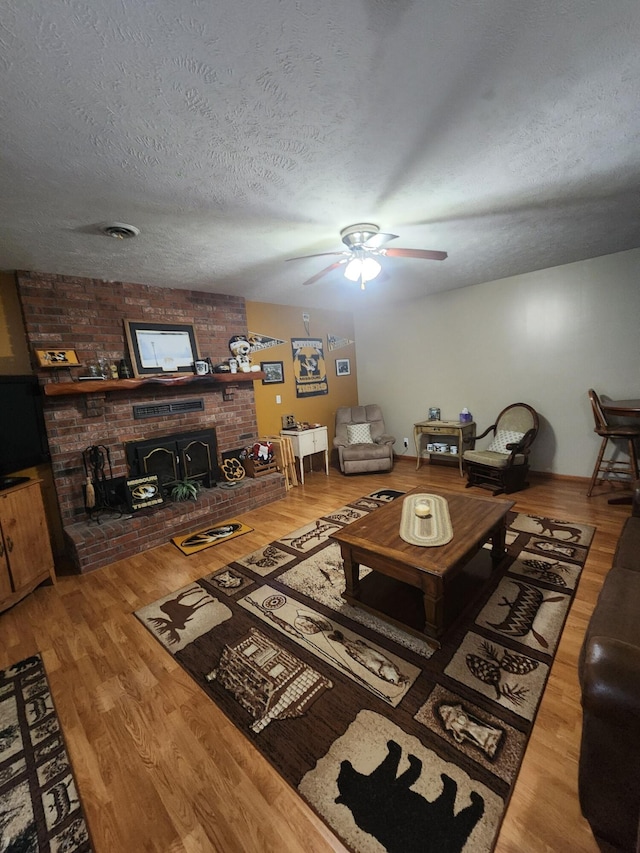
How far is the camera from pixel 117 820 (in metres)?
1.16

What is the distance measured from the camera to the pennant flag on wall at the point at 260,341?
4.46 meters

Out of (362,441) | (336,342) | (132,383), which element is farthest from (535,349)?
(132,383)

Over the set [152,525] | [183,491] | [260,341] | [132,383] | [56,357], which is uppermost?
[260,341]

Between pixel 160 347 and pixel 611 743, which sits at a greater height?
pixel 160 347

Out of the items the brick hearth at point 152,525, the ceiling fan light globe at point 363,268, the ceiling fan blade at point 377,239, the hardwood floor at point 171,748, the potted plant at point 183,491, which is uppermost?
the ceiling fan blade at point 377,239

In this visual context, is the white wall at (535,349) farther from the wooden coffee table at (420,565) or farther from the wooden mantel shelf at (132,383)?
the wooden mantel shelf at (132,383)

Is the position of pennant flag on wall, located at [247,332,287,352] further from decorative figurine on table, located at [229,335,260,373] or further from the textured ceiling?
the textured ceiling

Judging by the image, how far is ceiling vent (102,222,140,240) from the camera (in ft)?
6.95

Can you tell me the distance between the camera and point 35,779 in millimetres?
1313

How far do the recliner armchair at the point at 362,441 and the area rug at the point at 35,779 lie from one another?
369cm

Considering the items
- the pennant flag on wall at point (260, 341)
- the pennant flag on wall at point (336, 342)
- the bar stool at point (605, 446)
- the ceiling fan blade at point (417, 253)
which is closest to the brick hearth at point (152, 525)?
A: the pennant flag on wall at point (260, 341)

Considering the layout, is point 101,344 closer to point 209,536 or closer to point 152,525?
point 152,525

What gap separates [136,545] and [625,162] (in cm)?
431

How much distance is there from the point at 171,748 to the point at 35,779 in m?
0.51
